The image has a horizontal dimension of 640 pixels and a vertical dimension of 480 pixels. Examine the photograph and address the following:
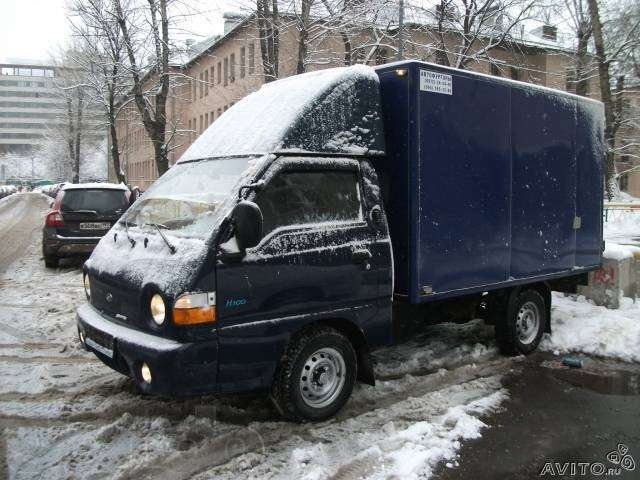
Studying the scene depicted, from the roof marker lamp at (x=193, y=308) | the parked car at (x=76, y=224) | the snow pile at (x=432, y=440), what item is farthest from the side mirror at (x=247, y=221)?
the parked car at (x=76, y=224)

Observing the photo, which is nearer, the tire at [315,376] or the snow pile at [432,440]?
the snow pile at [432,440]

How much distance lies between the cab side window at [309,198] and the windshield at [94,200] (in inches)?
305

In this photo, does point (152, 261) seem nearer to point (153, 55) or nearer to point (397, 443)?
point (397, 443)

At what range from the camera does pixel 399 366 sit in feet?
19.5

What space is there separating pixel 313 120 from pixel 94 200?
8.07 meters

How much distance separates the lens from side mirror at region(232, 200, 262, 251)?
3768mm

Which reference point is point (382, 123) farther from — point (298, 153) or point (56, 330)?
point (56, 330)

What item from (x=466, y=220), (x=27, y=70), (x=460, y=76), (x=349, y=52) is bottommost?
(x=466, y=220)

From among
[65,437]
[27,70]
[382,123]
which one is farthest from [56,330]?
[27,70]

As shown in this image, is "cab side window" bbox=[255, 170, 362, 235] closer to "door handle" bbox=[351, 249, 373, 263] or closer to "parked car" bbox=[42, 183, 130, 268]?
"door handle" bbox=[351, 249, 373, 263]

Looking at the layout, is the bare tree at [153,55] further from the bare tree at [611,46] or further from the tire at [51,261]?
the bare tree at [611,46]

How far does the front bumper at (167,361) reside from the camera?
3.77 m

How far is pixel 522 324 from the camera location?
21.4ft

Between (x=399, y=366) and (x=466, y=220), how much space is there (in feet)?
5.50
